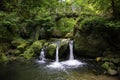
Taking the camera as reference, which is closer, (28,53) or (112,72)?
(112,72)

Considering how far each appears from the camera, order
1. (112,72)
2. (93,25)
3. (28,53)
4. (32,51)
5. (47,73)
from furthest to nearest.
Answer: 1. (32,51)
2. (28,53)
3. (93,25)
4. (47,73)
5. (112,72)

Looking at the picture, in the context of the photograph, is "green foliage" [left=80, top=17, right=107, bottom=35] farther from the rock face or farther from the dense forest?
the rock face

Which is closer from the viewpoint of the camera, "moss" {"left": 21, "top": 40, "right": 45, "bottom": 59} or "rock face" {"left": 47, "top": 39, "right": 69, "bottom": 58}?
"rock face" {"left": 47, "top": 39, "right": 69, "bottom": 58}

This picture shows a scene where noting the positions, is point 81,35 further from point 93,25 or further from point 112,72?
point 112,72

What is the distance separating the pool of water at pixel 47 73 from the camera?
31.7 feet

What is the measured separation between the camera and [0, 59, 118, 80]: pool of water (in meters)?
9.66

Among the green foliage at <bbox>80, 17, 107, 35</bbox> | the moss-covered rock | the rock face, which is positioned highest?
the green foliage at <bbox>80, 17, 107, 35</bbox>

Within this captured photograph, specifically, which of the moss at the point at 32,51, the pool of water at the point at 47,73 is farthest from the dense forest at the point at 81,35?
the pool of water at the point at 47,73

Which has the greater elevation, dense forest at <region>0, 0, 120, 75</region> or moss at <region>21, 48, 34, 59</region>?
dense forest at <region>0, 0, 120, 75</region>

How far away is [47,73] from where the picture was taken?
1055 centimetres

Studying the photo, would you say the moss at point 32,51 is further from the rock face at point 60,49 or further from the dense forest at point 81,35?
the rock face at point 60,49

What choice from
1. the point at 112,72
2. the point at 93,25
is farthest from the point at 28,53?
the point at 112,72

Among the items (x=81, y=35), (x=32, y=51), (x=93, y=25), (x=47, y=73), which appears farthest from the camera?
(x=32, y=51)

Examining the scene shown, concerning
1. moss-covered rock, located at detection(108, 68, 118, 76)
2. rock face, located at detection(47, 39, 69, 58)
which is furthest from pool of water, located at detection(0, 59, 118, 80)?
rock face, located at detection(47, 39, 69, 58)
